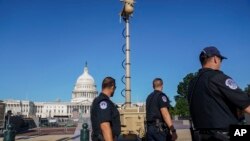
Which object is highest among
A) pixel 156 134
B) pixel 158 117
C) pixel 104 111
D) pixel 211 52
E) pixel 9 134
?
pixel 211 52

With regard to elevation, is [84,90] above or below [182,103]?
above

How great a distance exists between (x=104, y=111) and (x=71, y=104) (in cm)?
15978

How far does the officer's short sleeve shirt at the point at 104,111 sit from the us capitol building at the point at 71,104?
130500 mm

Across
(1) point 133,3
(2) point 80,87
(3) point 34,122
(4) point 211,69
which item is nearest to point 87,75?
(2) point 80,87

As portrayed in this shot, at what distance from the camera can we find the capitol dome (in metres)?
149

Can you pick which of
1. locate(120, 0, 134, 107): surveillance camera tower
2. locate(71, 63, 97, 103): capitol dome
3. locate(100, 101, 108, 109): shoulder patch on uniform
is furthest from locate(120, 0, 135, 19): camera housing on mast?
locate(71, 63, 97, 103): capitol dome

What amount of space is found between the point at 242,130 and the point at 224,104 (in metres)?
0.44

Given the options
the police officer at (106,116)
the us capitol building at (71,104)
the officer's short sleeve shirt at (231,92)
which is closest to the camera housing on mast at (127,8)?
the police officer at (106,116)

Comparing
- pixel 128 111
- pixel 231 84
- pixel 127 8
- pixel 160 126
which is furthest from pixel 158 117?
pixel 127 8

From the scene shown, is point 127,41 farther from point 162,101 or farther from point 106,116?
point 106,116

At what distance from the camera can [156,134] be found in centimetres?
685

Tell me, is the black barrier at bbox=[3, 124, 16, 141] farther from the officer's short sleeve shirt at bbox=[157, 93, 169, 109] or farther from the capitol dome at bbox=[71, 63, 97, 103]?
the capitol dome at bbox=[71, 63, 97, 103]

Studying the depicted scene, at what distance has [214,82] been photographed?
3.60 metres

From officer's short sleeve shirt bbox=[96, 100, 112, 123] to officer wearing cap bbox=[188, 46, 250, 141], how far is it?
128 centimetres
